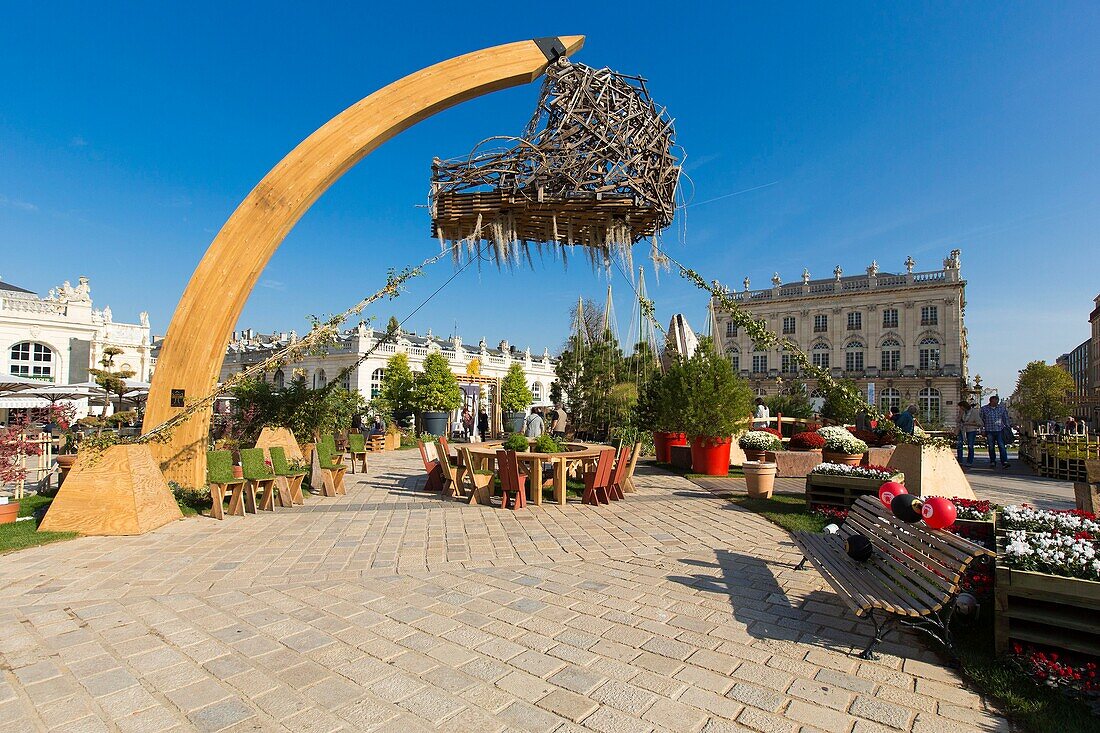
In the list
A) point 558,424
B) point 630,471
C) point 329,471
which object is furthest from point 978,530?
point 558,424

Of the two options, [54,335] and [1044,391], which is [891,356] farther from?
[54,335]

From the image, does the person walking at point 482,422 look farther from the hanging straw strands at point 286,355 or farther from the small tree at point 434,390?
the hanging straw strands at point 286,355

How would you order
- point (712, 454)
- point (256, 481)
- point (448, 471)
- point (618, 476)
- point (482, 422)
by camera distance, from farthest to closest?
point (482, 422) < point (712, 454) < point (448, 471) < point (618, 476) < point (256, 481)

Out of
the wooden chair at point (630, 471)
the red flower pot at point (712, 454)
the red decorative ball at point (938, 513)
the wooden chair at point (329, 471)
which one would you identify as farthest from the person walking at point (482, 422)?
the red decorative ball at point (938, 513)

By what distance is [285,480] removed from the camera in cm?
784

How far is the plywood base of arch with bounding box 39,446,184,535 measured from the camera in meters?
5.96

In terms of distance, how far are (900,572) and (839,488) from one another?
3.77 m

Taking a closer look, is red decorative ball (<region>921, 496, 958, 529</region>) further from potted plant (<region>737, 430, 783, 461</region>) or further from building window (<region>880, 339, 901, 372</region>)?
building window (<region>880, 339, 901, 372</region>)

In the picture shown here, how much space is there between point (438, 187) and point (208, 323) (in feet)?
12.5

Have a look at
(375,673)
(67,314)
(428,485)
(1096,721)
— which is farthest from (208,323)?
(67,314)

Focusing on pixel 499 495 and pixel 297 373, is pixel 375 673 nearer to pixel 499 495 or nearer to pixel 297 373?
pixel 499 495

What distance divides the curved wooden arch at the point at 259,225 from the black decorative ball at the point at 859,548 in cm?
747

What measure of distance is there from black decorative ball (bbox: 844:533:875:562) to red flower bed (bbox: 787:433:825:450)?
27.9 ft

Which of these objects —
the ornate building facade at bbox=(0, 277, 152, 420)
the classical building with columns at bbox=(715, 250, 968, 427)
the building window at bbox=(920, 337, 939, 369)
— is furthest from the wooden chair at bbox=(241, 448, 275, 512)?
the building window at bbox=(920, 337, 939, 369)
